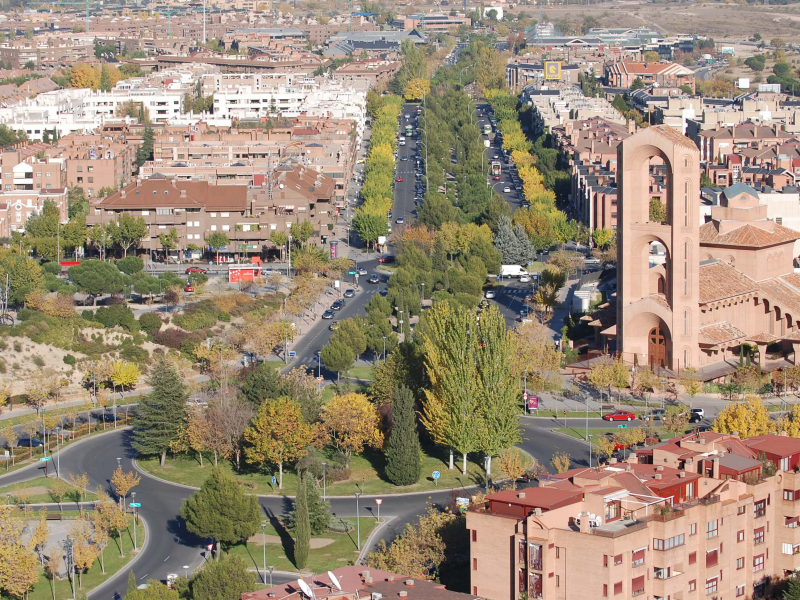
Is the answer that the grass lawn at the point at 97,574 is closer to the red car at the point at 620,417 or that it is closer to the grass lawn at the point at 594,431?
the grass lawn at the point at 594,431

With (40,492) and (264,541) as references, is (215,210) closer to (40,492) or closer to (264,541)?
(40,492)

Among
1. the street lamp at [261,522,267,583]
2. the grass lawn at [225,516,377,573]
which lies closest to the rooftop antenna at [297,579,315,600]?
the street lamp at [261,522,267,583]

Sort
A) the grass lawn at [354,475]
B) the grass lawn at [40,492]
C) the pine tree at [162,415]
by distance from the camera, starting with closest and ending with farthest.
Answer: the grass lawn at [40,492], the grass lawn at [354,475], the pine tree at [162,415]

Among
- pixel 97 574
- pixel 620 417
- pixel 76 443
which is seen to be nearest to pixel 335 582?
pixel 97 574

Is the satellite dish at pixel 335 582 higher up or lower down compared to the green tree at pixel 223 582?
higher up

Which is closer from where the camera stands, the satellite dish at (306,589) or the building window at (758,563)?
the satellite dish at (306,589)

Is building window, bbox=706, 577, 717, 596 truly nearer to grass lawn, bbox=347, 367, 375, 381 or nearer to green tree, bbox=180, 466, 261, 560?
green tree, bbox=180, 466, 261, 560

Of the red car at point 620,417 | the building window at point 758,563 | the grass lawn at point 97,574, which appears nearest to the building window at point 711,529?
the building window at point 758,563
